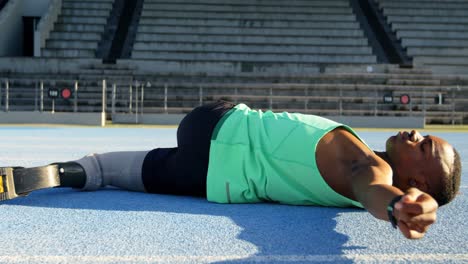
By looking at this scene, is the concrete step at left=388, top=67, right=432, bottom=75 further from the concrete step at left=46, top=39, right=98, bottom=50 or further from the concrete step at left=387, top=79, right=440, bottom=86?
the concrete step at left=46, top=39, right=98, bottom=50

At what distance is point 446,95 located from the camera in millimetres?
12508

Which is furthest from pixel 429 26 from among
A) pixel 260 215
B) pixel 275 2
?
pixel 260 215

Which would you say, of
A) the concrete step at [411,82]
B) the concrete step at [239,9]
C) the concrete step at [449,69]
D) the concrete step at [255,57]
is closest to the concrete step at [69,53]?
the concrete step at [255,57]

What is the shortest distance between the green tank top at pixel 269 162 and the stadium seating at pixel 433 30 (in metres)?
12.3

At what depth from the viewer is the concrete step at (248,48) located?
13828 mm

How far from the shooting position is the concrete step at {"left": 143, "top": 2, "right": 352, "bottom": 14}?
15367 mm

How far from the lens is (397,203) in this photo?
47.9 inches

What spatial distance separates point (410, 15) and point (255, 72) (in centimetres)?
536

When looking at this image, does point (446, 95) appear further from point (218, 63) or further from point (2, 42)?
point (2, 42)

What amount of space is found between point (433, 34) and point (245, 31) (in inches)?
189

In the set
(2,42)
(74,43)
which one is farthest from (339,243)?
(2,42)

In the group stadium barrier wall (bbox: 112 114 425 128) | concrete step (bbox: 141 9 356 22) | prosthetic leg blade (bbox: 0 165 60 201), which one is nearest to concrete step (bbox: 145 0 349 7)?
concrete step (bbox: 141 9 356 22)

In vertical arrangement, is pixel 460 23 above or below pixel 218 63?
above

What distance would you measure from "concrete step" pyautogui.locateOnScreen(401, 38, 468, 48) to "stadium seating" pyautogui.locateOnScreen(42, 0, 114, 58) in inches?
299
